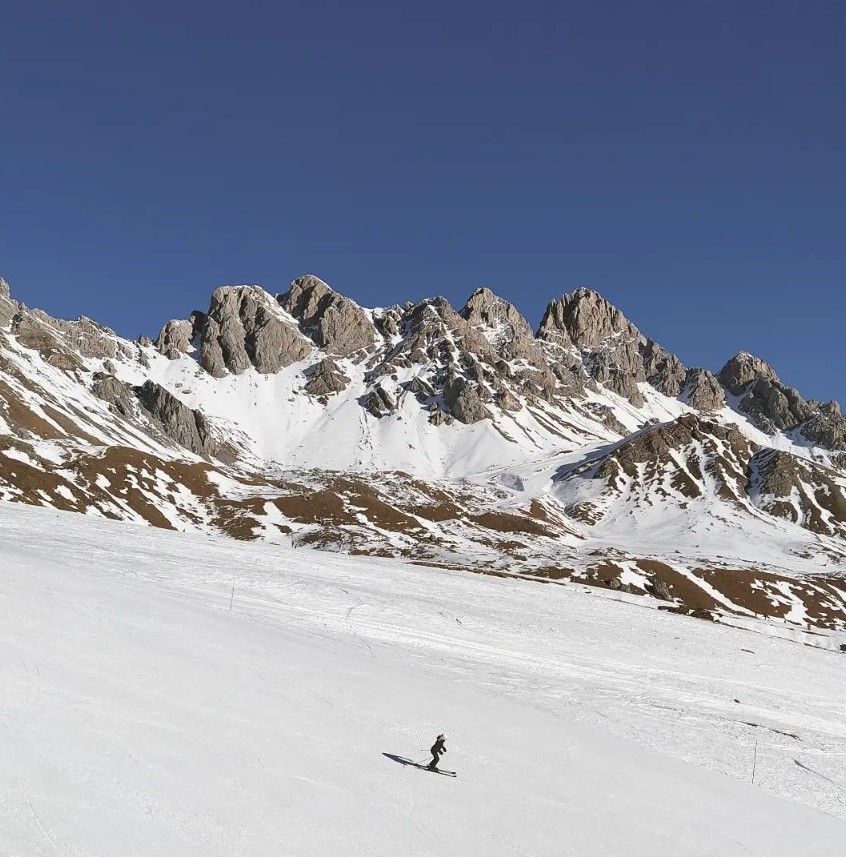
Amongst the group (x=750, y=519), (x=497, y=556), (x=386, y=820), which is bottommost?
(x=386, y=820)

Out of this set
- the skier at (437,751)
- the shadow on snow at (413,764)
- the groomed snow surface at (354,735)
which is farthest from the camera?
the shadow on snow at (413,764)

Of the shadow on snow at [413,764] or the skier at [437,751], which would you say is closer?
the skier at [437,751]

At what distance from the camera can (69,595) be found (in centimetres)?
2048

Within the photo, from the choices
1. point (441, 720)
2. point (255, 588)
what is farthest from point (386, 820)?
point (255, 588)

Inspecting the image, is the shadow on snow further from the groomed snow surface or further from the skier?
the groomed snow surface

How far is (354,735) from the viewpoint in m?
13.7

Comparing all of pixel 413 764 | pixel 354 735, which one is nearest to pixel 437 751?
pixel 413 764

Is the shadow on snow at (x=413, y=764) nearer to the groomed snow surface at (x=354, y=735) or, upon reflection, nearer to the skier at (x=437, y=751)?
the skier at (x=437, y=751)

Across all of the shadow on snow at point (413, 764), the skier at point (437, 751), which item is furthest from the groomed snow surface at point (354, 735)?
the skier at point (437, 751)

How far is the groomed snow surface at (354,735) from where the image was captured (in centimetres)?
931

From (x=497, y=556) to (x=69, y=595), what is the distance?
89130mm

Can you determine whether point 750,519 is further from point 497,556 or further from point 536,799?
point 536,799

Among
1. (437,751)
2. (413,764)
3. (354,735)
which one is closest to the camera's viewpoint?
(437,751)

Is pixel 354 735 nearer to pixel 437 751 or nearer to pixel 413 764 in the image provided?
pixel 413 764
